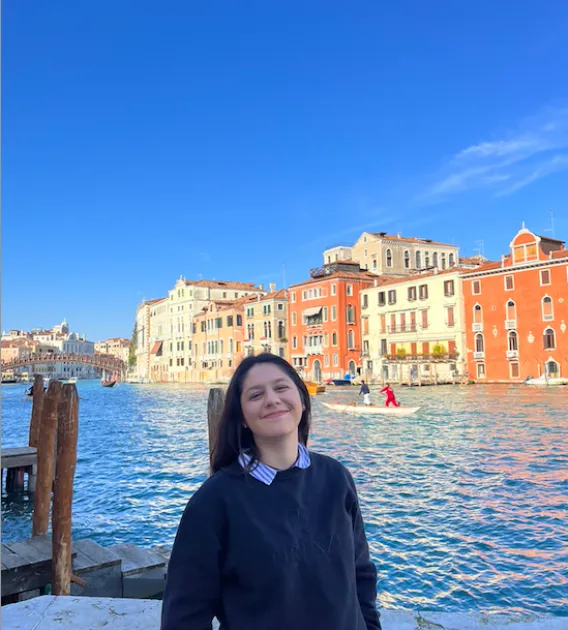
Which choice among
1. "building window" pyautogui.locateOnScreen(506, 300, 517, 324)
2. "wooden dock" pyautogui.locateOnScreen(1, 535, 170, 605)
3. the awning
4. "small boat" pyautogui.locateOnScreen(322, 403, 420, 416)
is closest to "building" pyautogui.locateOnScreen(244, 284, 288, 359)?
the awning

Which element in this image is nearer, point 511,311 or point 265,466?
point 265,466

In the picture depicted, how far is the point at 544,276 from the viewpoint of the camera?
113ft

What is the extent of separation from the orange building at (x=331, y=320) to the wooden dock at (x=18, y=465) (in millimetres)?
35601

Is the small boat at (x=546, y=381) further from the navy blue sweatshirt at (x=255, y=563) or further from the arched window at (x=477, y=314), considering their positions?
the navy blue sweatshirt at (x=255, y=563)

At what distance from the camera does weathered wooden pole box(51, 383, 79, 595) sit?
5180mm

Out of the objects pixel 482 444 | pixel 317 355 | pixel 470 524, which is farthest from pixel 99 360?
pixel 470 524

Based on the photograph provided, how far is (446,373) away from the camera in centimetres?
3969

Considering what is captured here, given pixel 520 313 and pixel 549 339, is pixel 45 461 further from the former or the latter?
pixel 520 313

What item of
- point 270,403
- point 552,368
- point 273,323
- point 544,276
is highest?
point 544,276

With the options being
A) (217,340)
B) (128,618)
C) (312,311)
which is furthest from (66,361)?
(128,618)

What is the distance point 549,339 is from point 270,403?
3592cm

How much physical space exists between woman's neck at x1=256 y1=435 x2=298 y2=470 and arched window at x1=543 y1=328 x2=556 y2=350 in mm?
35718

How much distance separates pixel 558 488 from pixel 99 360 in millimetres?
83121

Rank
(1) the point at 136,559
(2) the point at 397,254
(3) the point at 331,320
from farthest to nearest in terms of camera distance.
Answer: (2) the point at 397,254 → (3) the point at 331,320 → (1) the point at 136,559
